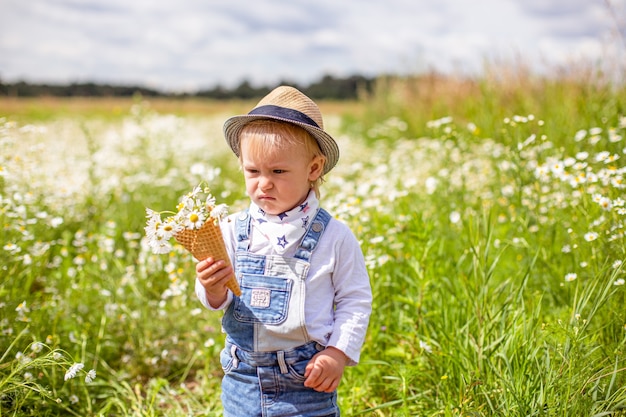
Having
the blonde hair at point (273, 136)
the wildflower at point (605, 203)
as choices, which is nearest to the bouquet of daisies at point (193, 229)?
the blonde hair at point (273, 136)

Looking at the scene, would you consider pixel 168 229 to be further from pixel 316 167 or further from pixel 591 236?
pixel 591 236

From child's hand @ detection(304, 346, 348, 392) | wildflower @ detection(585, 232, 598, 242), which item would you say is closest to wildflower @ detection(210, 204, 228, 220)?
child's hand @ detection(304, 346, 348, 392)

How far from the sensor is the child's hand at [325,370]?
171 cm

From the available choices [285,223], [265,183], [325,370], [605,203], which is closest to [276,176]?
[265,183]

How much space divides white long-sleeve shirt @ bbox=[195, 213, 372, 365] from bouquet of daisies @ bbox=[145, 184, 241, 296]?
7.0 inches

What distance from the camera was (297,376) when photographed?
1771 millimetres

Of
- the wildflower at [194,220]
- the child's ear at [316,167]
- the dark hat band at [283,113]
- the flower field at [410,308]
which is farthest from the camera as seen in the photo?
the flower field at [410,308]

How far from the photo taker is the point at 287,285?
5.79 feet

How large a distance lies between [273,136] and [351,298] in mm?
579

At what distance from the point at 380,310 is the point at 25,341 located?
5.42ft

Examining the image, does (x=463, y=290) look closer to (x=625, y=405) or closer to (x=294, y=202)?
(x=625, y=405)

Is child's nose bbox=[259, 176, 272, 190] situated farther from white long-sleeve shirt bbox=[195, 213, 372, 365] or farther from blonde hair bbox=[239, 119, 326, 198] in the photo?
white long-sleeve shirt bbox=[195, 213, 372, 365]

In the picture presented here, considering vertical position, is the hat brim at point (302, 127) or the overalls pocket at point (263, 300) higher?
the hat brim at point (302, 127)

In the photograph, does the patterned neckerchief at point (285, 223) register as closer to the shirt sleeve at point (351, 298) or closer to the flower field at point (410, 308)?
the shirt sleeve at point (351, 298)
